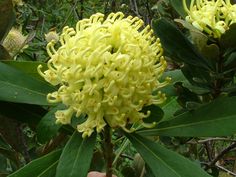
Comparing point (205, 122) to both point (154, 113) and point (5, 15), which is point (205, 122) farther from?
point (5, 15)

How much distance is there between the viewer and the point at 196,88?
49.8 inches

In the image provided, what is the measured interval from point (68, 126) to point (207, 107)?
35 centimetres

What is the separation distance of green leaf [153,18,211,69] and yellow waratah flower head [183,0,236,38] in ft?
0.15

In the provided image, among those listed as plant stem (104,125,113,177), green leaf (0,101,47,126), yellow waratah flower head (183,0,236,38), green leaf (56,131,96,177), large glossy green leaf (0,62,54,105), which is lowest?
plant stem (104,125,113,177)

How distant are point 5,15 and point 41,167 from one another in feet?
1.40

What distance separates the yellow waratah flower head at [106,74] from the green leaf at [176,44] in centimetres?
2

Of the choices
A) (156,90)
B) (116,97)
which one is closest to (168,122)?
(156,90)

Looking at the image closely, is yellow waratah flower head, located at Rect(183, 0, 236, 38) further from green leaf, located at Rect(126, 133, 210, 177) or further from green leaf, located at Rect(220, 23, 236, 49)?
green leaf, located at Rect(126, 133, 210, 177)

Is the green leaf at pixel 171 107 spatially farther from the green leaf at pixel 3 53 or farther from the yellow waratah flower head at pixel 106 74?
the green leaf at pixel 3 53

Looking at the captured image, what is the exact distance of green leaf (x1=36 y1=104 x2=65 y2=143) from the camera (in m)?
1.27

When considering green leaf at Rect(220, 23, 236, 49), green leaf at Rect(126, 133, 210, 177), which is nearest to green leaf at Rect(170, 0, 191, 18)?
green leaf at Rect(220, 23, 236, 49)

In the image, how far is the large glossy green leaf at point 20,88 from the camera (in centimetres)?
124

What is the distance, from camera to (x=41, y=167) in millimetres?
1217

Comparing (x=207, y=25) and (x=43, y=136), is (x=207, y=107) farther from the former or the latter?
(x=43, y=136)
